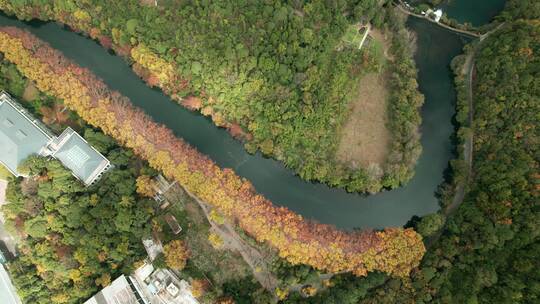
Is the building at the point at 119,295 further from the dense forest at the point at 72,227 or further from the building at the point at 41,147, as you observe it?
the building at the point at 41,147

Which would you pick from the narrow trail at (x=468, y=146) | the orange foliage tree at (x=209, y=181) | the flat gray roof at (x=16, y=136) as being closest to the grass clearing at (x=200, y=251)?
the orange foliage tree at (x=209, y=181)

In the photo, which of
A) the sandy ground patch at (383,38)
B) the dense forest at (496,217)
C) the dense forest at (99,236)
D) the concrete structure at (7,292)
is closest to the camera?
the dense forest at (496,217)

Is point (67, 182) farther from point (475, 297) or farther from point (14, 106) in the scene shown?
point (475, 297)

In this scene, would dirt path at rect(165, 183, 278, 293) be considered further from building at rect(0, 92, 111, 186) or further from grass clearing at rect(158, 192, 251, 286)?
building at rect(0, 92, 111, 186)

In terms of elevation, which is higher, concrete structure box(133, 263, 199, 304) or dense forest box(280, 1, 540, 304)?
dense forest box(280, 1, 540, 304)

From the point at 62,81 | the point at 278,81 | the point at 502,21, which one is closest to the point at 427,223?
the point at 278,81

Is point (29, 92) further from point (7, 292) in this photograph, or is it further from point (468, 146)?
point (468, 146)

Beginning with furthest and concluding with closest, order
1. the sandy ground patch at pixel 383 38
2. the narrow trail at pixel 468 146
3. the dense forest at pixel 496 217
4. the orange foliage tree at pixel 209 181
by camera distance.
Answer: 1. the sandy ground patch at pixel 383 38
2. the narrow trail at pixel 468 146
3. the orange foliage tree at pixel 209 181
4. the dense forest at pixel 496 217

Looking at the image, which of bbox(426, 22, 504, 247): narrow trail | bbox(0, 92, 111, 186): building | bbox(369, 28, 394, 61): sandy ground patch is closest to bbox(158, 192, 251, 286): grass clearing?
bbox(0, 92, 111, 186): building
